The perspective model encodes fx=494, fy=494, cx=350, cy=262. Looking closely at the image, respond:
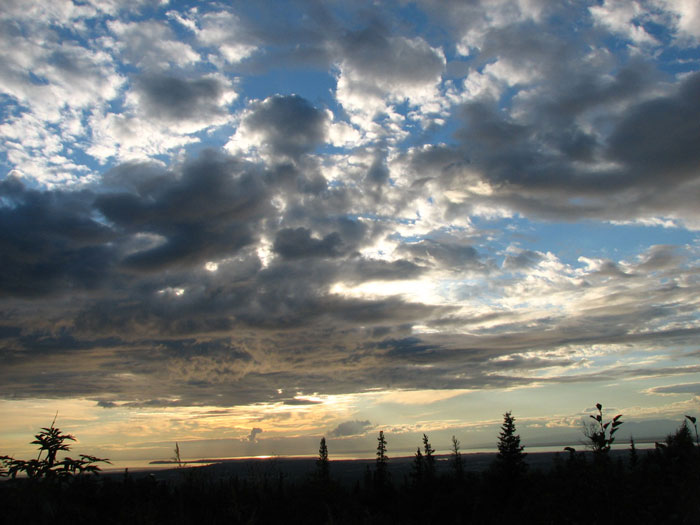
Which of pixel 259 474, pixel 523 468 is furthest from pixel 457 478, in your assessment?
pixel 259 474

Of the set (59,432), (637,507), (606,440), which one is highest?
(59,432)

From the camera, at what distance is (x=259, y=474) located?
24109mm

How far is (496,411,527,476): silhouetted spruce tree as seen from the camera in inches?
3501

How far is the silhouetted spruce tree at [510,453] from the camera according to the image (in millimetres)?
88938

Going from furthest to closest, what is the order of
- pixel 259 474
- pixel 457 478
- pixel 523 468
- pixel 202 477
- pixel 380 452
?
pixel 380 452 < pixel 457 478 < pixel 523 468 < pixel 259 474 < pixel 202 477

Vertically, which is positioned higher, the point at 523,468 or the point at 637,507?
the point at 637,507

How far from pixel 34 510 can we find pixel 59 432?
126cm

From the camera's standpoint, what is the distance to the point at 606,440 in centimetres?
803

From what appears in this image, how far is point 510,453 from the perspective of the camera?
91.1 metres

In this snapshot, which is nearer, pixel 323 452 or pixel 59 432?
pixel 59 432

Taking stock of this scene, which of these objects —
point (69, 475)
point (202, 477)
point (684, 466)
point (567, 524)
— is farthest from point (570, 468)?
point (202, 477)

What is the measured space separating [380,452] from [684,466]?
118 metres

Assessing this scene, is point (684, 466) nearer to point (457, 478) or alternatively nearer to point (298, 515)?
point (298, 515)

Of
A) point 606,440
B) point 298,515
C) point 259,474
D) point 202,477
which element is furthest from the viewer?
point 259,474
